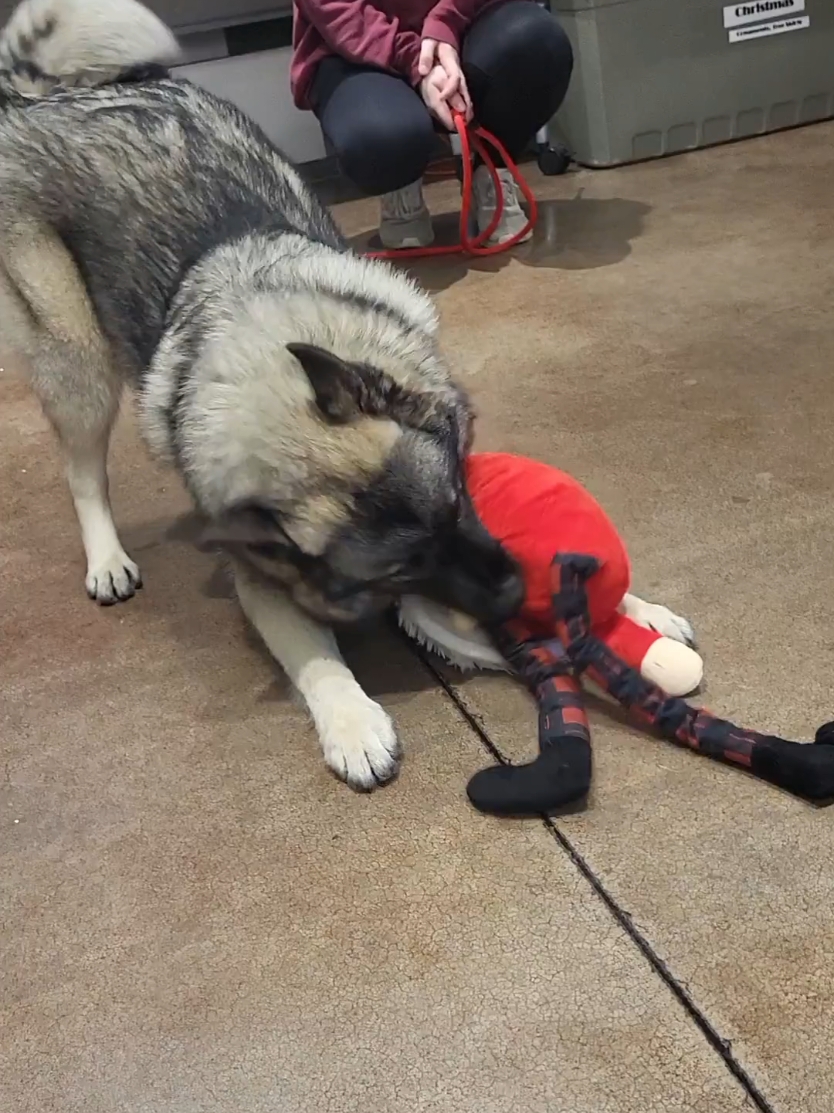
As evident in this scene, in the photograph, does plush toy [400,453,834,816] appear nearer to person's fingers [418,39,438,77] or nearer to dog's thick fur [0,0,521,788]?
dog's thick fur [0,0,521,788]

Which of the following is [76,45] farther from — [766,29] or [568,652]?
[766,29]

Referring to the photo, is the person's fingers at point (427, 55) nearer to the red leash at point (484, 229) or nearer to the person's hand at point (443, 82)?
the person's hand at point (443, 82)

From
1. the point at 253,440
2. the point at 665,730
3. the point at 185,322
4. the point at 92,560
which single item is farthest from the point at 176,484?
the point at 665,730

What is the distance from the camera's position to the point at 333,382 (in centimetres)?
124

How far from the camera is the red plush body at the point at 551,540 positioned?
137 centimetres

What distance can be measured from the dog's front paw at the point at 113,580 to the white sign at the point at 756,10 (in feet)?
9.27

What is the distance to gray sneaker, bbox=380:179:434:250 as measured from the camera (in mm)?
3156

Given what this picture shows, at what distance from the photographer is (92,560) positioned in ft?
6.23

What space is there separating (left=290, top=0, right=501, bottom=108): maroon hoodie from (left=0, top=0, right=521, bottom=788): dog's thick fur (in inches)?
39.0

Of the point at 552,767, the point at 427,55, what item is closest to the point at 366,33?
the point at 427,55

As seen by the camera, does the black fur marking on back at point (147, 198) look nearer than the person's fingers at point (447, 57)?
Yes

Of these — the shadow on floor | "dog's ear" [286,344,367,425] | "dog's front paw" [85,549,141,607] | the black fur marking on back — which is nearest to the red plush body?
"dog's ear" [286,344,367,425]

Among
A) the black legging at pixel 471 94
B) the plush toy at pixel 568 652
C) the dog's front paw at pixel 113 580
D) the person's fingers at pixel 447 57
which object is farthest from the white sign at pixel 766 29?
the dog's front paw at pixel 113 580

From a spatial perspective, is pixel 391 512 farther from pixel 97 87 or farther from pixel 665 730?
pixel 97 87
